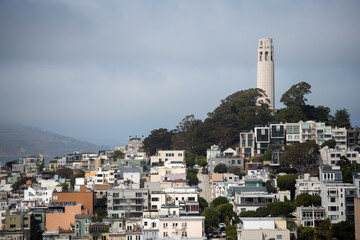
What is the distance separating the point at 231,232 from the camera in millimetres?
37562

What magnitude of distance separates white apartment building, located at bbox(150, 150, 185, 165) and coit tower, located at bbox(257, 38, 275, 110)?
1282 cm

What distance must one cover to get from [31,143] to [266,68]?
1854 inches

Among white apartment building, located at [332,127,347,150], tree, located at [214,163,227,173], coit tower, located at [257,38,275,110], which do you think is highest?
coit tower, located at [257,38,275,110]

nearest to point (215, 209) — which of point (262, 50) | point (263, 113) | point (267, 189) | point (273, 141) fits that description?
point (267, 189)

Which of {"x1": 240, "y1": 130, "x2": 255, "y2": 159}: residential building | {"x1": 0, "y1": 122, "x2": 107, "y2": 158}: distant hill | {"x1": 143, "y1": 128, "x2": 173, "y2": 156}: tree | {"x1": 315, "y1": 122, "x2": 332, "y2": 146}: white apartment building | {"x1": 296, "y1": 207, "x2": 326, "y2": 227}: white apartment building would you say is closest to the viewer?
{"x1": 296, "y1": 207, "x2": 326, "y2": 227}: white apartment building

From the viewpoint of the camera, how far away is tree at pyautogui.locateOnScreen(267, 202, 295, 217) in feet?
128

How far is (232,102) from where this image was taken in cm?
6444

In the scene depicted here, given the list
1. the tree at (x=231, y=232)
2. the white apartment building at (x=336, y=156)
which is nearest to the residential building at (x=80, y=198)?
the tree at (x=231, y=232)

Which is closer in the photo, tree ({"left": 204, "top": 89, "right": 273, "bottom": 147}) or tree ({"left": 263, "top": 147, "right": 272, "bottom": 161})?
tree ({"left": 263, "top": 147, "right": 272, "bottom": 161})

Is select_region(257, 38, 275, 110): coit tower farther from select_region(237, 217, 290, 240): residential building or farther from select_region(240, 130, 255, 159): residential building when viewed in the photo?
select_region(237, 217, 290, 240): residential building

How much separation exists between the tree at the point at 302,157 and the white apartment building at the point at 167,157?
973 cm

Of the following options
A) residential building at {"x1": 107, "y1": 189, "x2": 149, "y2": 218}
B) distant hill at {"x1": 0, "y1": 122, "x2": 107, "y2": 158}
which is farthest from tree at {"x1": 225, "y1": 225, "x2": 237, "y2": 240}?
distant hill at {"x1": 0, "y1": 122, "x2": 107, "y2": 158}

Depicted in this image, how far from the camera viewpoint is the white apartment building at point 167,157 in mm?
57750

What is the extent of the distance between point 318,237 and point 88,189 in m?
15.8
